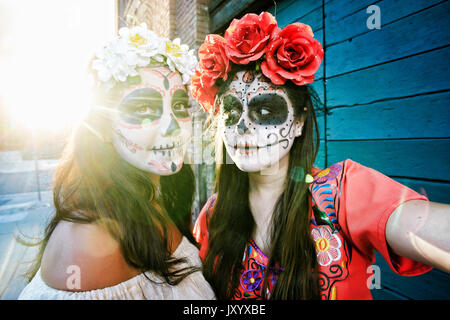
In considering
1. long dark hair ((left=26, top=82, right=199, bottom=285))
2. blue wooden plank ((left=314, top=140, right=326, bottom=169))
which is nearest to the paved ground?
long dark hair ((left=26, top=82, right=199, bottom=285))

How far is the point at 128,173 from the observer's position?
1183 mm

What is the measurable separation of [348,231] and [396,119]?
1.11 metres

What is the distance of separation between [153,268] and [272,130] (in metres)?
0.88

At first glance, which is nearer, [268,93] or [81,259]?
[81,259]

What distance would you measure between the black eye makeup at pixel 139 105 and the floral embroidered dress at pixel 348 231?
34.6 inches

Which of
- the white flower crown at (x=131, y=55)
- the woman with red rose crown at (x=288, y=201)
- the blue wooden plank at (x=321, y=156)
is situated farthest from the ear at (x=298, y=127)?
the blue wooden plank at (x=321, y=156)

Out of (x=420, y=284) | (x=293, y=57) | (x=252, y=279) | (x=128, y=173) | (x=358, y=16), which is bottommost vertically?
(x=420, y=284)

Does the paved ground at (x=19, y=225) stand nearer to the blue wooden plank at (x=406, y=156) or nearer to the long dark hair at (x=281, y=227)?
the long dark hair at (x=281, y=227)

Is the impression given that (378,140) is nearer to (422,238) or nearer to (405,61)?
(405,61)

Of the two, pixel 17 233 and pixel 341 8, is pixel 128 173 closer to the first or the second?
pixel 341 8

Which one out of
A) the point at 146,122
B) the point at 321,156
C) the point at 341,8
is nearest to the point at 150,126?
the point at 146,122

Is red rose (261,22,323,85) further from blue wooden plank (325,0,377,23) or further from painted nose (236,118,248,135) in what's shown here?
blue wooden plank (325,0,377,23)

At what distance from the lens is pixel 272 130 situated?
118 cm

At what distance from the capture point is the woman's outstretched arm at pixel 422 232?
810mm
